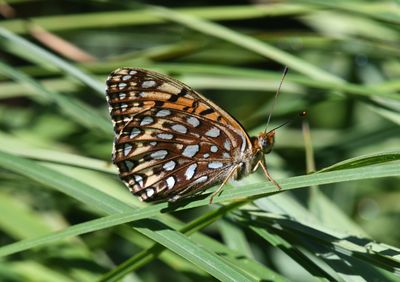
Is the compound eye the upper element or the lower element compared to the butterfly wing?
upper

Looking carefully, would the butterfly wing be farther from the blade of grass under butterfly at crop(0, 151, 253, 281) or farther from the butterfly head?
the blade of grass under butterfly at crop(0, 151, 253, 281)

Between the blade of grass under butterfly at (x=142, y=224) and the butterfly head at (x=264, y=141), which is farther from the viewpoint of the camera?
the butterfly head at (x=264, y=141)

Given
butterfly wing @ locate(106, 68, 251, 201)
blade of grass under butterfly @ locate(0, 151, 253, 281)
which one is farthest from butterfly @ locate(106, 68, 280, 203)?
blade of grass under butterfly @ locate(0, 151, 253, 281)

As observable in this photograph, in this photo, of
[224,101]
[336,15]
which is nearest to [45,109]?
[224,101]

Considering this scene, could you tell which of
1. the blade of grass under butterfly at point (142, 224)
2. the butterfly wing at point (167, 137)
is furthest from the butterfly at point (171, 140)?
the blade of grass under butterfly at point (142, 224)

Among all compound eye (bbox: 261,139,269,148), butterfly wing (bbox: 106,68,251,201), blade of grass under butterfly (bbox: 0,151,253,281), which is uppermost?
compound eye (bbox: 261,139,269,148)

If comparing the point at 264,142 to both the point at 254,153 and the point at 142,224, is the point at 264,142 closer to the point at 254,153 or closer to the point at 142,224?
the point at 254,153

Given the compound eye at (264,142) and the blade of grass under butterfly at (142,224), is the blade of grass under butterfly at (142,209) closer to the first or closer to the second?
the blade of grass under butterfly at (142,224)
